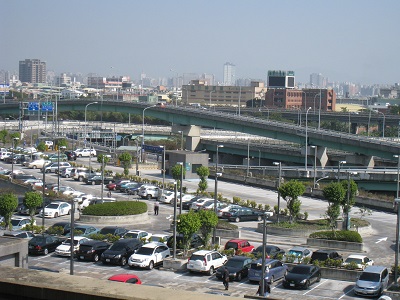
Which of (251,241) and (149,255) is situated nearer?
(149,255)

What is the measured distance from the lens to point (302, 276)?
20922 millimetres

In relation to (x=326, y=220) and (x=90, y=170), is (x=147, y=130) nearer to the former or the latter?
(x=90, y=170)

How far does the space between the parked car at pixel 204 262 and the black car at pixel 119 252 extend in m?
2.28

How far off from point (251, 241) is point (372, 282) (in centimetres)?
925

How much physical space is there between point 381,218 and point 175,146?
162 ft

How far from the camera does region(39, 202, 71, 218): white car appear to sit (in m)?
35.0

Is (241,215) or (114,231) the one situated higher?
(114,231)

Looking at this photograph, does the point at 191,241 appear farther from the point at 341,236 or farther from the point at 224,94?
the point at 224,94

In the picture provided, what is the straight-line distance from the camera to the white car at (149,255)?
2297 cm

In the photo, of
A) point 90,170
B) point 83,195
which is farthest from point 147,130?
point 83,195

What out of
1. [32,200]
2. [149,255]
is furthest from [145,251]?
[32,200]

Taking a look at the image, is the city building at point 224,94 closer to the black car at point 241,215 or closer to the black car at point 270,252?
→ the black car at point 241,215

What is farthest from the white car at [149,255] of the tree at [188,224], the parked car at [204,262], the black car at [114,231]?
the black car at [114,231]

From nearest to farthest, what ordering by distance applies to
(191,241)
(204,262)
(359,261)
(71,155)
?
(204,262) < (359,261) < (191,241) < (71,155)
